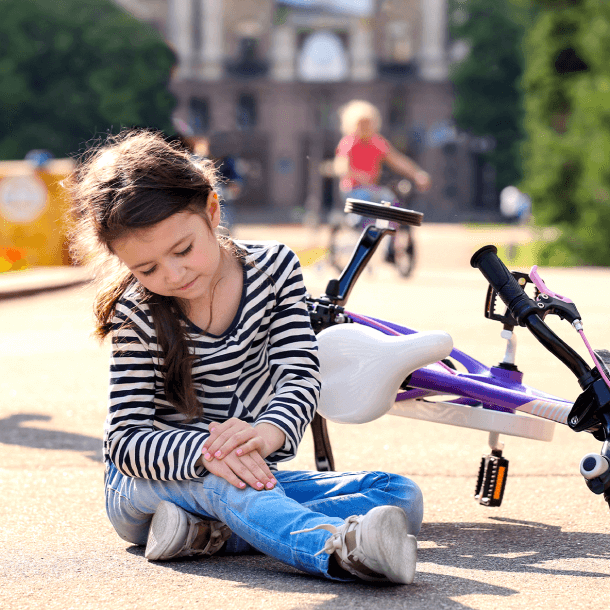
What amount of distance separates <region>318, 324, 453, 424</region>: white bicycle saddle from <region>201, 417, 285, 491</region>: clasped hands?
464 mm

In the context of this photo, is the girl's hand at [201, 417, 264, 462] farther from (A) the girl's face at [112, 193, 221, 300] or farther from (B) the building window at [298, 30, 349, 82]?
(B) the building window at [298, 30, 349, 82]

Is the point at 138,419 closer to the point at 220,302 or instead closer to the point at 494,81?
the point at 220,302

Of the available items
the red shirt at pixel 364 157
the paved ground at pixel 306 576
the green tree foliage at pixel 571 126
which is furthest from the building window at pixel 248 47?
the paved ground at pixel 306 576

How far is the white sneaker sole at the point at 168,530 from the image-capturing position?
8.57 feet

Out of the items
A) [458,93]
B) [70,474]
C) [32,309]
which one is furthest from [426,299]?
[458,93]

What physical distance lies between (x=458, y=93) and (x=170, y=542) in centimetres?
4584

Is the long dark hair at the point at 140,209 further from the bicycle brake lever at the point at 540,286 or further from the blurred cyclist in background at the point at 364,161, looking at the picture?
the blurred cyclist in background at the point at 364,161

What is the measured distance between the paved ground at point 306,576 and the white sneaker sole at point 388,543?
7 centimetres

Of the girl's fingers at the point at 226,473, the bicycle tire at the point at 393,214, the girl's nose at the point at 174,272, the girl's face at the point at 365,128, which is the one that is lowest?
the girl's fingers at the point at 226,473

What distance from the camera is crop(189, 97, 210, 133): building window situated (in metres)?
48.8

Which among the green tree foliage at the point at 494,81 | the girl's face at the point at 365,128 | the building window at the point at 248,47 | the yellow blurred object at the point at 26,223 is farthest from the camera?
the building window at the point at 248,47

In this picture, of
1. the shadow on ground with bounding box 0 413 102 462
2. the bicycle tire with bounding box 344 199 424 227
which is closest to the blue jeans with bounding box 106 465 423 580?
the bicycle tire with bounding box 344 199 424 227

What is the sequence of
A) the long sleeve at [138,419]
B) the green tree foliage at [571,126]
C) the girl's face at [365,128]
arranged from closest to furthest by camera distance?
1. the long sleeve at [138,419]
2. the girl's face at [365,128]
3. the green tree foliage at [571,126]

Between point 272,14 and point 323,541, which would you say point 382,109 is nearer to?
point 272,14
